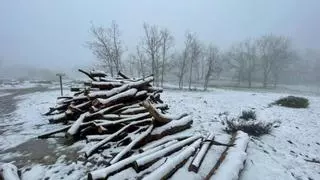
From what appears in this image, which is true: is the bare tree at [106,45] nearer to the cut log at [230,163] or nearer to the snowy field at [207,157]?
the snowy field at [207,157]

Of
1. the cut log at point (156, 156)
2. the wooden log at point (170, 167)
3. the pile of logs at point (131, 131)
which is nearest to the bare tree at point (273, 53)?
the pile of logs at point (131, 131)

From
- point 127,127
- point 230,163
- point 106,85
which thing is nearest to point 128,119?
point 127,127

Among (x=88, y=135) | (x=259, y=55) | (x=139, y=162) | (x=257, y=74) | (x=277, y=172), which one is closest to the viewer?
(x=139, y=162)

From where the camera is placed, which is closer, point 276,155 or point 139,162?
point 139,162

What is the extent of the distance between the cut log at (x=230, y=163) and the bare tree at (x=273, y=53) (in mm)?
49132

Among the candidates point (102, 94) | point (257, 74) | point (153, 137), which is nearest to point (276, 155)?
point (153, 137)

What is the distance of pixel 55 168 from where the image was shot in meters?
4.70

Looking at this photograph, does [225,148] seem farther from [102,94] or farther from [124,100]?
[102,94]

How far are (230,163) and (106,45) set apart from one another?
2706cm

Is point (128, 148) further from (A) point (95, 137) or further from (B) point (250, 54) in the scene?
(B) point (250, 54)

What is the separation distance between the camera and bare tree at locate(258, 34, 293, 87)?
50.3 metres

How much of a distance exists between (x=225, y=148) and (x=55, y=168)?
4.10 meters

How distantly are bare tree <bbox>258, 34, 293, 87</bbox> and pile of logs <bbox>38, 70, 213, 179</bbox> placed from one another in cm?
4814

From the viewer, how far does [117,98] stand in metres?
7.35
